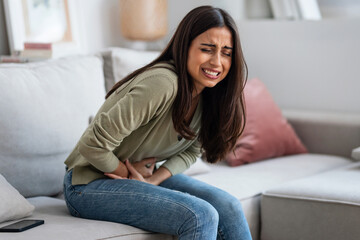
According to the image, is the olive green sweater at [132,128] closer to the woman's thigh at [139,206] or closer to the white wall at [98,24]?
the woman's thigh at [139,206]

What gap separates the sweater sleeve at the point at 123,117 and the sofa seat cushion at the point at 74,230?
0.17 m

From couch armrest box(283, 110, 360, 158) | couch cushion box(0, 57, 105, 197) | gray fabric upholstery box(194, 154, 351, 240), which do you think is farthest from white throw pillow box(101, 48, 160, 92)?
couch armrest box(283, 110, 360, 158)

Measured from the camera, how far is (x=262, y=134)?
266cm

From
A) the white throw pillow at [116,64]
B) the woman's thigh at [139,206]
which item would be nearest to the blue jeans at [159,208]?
the woman's thigh at [139,206]

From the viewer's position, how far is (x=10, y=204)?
1.62 meters

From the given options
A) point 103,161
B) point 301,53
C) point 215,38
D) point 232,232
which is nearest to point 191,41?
point 215,38

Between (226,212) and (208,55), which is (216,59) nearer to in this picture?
(208,55)

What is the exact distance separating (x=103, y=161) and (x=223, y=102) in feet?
1.41

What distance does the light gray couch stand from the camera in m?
1.89

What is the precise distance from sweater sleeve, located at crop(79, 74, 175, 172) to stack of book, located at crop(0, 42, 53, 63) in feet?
2.82

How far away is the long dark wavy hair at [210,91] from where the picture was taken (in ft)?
5.51

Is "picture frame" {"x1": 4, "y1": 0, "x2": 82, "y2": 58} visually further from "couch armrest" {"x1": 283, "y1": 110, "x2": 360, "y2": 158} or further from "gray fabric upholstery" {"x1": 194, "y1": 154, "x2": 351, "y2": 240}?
"couch armrest" {"x1": 283, "y1": 110, "x2": 360, "y2": 158}

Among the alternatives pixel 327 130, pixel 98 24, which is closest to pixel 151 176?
pixel 327 130

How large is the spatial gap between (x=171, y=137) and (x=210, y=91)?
0.21 metres
